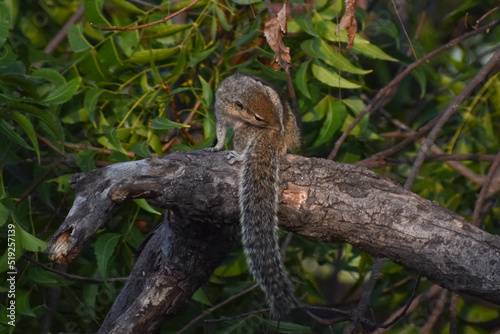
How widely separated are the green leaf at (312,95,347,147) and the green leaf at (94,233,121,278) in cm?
102

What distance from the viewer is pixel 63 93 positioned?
2.67 metres

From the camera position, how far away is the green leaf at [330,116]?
2943 mm

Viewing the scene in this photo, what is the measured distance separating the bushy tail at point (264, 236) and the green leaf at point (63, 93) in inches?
37.0

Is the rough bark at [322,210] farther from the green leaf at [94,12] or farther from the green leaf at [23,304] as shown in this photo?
the green leaf at [94,12]

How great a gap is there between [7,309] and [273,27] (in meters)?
1.63

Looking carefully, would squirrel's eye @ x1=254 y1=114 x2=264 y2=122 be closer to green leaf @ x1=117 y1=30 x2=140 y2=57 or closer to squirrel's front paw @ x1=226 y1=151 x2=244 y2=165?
squirrel's front paw @ x1=226 y1=151 x2=244 y2=165

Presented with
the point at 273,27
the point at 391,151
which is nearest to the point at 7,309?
the point at 273,27

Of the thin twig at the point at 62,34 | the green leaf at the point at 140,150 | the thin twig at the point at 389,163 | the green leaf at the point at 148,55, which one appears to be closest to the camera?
the green leaf at the point at 140,150

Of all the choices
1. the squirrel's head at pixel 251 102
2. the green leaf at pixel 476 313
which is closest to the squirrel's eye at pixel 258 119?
the squirrel's head at pixel 251 102

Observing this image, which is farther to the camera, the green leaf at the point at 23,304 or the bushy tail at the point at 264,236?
the green leaf at the point at 23,304

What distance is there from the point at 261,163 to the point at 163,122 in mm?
543

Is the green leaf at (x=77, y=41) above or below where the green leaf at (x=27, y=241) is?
above

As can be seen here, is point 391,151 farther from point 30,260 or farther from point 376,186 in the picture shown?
point 30,260

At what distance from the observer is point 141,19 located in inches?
121
